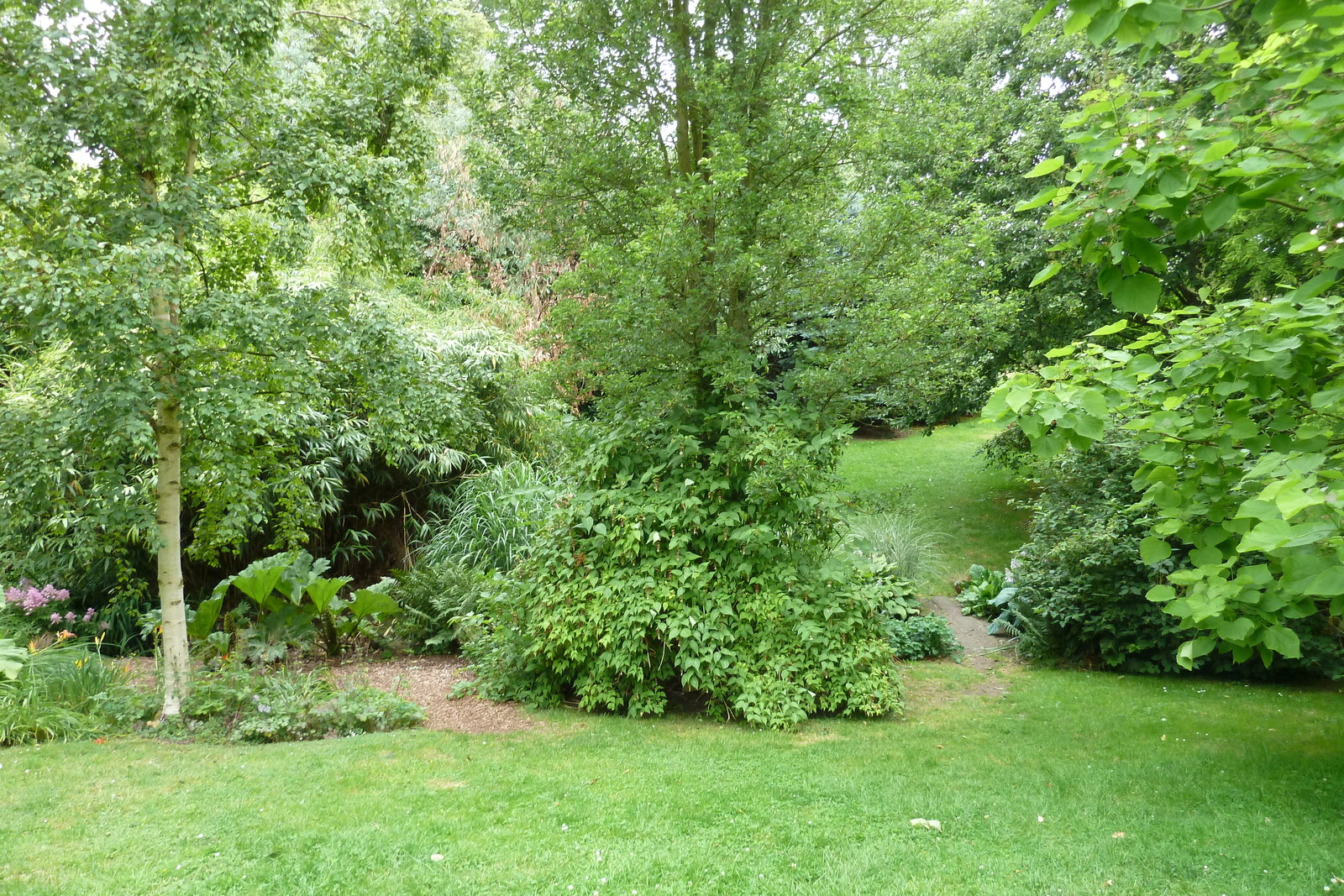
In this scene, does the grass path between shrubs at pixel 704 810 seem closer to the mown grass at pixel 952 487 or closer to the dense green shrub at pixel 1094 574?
the dense green shrub at pixel 1094 574

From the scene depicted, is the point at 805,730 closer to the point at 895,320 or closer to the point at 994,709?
the point at 994,709

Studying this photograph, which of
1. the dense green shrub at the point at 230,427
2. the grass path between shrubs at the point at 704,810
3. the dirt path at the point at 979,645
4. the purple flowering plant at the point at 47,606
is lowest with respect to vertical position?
the dirt path at the point at 979,645

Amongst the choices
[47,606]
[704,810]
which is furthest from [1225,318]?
[47,606]

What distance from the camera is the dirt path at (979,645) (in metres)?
6.80

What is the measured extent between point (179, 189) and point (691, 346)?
3.33 m

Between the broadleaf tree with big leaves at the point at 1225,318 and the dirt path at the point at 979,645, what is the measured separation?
4007 millimetres

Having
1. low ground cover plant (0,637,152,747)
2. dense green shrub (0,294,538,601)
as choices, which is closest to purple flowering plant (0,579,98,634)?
dense green shrub (0,294,538,601)

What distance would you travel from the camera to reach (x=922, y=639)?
300 inches

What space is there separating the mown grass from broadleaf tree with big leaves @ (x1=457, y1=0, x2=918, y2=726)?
118 inches

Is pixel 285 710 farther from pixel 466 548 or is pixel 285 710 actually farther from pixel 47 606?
pixel 47 606

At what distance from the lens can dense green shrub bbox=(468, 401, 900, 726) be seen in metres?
5.46

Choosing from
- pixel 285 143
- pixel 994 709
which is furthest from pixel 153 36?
pixel 994 709

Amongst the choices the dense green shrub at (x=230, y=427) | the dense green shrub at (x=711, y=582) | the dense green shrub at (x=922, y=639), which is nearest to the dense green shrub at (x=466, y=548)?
the dense green shrub at (x=711, y=582)

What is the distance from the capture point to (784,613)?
5.54 meters
